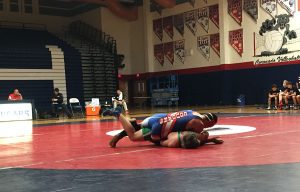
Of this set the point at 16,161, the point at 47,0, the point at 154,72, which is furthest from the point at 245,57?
the point at 16,161

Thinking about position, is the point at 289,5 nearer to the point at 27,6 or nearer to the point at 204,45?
the point at 204,45

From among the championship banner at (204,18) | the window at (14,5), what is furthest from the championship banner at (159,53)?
the window at (14,5)

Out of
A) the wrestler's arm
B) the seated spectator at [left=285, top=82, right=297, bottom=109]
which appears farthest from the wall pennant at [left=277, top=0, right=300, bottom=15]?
the wrestler's arm

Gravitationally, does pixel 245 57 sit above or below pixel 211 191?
above

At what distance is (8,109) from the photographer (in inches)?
682

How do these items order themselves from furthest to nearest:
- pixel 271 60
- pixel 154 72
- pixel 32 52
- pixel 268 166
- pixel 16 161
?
pixel 154 72, pixel 32 52, pixel 271 60, pixel 16 161, pixel 268 166

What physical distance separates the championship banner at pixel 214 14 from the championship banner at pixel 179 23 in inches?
105

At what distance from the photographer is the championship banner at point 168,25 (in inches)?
1154

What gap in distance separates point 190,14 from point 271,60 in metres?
7.03

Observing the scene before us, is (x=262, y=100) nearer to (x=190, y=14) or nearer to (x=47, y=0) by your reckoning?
(x=190, y=14)

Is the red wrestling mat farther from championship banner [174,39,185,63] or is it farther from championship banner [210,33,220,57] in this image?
championship banner [174,39,185,63]

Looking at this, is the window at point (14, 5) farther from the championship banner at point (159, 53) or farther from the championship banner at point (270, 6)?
the championship banner at point (270, 6)

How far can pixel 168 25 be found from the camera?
29.5 m

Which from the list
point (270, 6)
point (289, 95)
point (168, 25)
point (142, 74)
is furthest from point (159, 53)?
point (289, 95)
